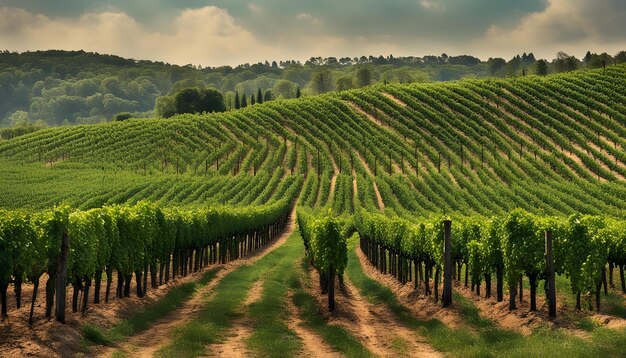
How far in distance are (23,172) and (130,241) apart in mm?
91775

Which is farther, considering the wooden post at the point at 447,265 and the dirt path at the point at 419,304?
the wooden post at the point at 447,265

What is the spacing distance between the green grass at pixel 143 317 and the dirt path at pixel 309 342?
588 cm

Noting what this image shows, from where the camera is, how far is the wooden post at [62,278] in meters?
21.4

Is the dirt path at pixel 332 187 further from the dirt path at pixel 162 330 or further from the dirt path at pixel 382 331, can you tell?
the dirt path at pixel 382 331

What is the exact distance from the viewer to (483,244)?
1142 inches

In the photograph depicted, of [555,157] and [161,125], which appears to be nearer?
[555,157]

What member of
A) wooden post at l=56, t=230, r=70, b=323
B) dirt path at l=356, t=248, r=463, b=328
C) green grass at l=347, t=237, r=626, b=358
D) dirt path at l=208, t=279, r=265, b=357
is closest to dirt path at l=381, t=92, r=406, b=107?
dirt path at l=356, t=248, r=463, b=328

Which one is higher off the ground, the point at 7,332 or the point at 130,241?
the point at 130,241

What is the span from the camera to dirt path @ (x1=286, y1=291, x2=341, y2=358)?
21.0 m

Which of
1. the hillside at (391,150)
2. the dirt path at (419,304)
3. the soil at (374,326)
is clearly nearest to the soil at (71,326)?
the soil at (374,326)

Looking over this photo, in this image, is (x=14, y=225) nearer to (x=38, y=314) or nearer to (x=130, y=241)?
(x=38, y=314)

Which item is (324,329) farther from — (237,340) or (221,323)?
(221,323)

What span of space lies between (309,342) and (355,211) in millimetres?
63607

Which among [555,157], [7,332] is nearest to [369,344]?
[7,332]
